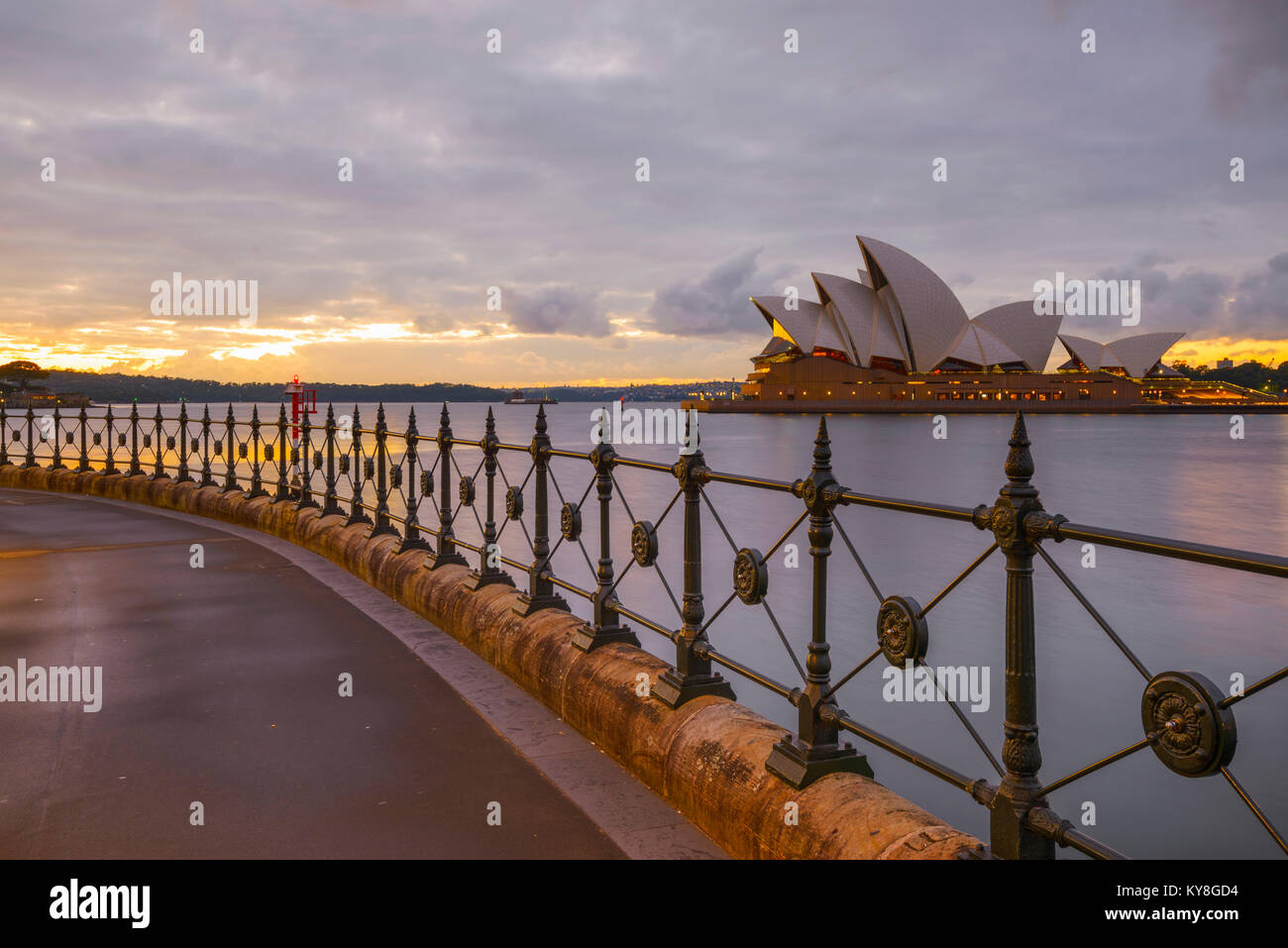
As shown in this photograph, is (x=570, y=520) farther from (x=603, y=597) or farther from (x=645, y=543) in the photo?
(x=645, y=543)

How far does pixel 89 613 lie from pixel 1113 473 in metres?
56.2

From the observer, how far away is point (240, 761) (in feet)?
13.4

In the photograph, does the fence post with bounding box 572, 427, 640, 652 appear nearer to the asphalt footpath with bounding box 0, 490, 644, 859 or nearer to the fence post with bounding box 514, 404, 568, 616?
the fence post with bounding box 514, 404, 568, 616

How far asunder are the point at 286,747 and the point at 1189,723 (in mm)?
3733

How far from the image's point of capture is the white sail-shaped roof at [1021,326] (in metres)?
100

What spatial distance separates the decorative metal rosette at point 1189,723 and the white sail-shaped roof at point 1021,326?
10747cm

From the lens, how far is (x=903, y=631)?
2818 millimetres

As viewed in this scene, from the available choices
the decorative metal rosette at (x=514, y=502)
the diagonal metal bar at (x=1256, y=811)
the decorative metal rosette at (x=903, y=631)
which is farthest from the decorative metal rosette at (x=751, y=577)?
the decorative metal rosette at (x=514, y=502)

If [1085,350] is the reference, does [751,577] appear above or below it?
below

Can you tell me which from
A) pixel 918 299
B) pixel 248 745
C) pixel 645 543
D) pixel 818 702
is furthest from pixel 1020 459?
pixel 918 299

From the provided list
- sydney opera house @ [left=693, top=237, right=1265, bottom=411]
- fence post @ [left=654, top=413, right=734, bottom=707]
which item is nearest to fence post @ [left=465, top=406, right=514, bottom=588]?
fence post @ [left=654, top=413, right=734, bottom=707]

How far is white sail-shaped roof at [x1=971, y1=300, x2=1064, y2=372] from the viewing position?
3952 inches
